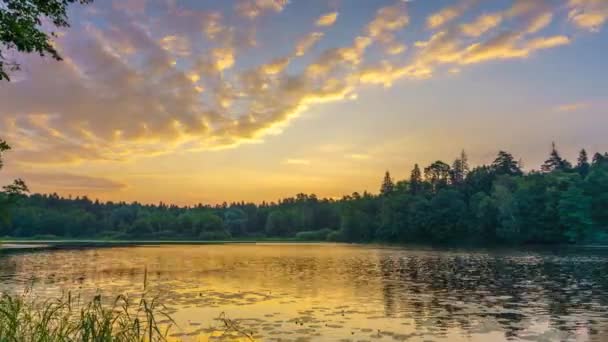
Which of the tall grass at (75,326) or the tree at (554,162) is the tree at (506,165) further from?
the tall grass at (75,326)

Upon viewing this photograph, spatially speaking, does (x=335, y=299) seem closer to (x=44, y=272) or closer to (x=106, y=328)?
(x=106, y=328)

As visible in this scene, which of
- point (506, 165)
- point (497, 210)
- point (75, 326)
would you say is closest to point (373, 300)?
point (75, 326)

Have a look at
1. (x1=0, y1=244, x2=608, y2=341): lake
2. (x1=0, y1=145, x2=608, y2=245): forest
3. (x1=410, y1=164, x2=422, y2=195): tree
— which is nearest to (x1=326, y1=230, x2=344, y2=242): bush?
(x1=0, y1=145, x2=608, y2=245): forest

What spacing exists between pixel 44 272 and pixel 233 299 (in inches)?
1016

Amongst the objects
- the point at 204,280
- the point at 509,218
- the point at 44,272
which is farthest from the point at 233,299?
the point at 509,218

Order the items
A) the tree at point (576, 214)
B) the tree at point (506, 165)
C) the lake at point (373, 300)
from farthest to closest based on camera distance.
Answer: the tree at point (506, 165), the tree at point (576, 214), the lake at point (373, 300)

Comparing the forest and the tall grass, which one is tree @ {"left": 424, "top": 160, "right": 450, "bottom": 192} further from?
the tall grass

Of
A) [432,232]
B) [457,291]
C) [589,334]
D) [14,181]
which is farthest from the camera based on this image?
[432,232]

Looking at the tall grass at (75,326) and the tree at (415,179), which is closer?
the tall grass at (75,326)

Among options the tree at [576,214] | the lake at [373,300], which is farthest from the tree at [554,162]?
the lake at [373,300]

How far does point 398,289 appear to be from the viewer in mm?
31281

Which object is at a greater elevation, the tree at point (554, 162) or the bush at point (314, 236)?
the tree at point (554, 162)

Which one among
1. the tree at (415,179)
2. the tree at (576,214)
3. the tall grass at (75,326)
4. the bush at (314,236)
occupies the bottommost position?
the bush at (314,236)

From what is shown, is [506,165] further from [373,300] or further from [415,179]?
[373,300]
